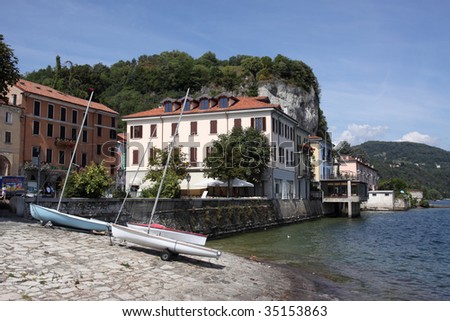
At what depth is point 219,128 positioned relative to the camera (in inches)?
1857

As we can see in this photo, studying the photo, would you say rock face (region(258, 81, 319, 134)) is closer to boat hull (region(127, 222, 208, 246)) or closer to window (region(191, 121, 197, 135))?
window (region(191, 121, 197, 135))

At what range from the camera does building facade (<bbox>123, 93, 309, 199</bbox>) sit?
4519cm

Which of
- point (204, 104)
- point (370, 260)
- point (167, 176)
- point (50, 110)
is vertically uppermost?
point (204, 104)

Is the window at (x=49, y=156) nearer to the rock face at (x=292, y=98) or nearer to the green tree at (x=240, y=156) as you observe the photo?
the green tree at (x=240, y=156)

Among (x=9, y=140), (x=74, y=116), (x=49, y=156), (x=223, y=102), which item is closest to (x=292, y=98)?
(x=223, y=102)

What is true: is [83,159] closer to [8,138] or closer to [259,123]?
[8,138]

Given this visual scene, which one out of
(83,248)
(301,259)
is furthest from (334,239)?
(83,248)

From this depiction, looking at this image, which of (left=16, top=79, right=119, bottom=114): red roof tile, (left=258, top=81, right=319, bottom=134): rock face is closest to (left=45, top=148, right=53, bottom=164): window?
(left=16, top=79, right=119, bottom=114): red roof tile

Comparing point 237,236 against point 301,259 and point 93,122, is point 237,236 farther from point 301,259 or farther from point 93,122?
point 93,122

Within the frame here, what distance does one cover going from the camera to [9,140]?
144 feet

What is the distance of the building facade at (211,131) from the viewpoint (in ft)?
148

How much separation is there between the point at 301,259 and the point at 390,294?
652 centimetres

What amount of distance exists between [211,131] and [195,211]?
21411 mm
